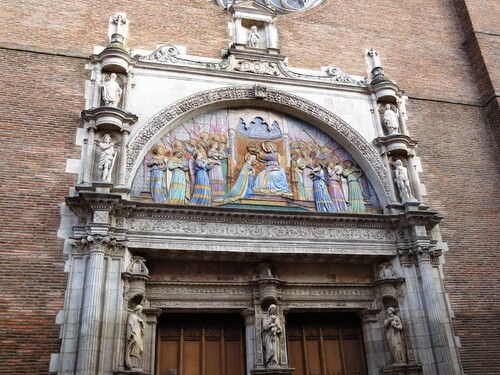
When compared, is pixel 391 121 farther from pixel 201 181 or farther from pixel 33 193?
pixel 33 193

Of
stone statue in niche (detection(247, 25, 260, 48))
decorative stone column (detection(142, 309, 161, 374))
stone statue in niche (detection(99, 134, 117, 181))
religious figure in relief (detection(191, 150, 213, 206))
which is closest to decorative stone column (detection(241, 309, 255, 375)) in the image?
decorative stone column (detection(142, 309, 161, 374))

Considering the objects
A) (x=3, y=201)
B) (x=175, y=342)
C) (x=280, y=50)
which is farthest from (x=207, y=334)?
(x=280, y=50)

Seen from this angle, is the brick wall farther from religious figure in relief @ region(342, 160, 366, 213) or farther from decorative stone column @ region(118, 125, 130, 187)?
religious figure in relief @ region(342, 160, 366, 213)

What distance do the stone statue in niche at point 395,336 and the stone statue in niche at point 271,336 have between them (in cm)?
195

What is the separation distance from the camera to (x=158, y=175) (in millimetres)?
8594

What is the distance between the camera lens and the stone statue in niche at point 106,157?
26.1 ft

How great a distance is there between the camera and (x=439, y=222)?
955 cm

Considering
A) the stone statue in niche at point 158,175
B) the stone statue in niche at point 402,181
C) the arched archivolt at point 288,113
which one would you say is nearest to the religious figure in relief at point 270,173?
the arched archivolt at point 288,113

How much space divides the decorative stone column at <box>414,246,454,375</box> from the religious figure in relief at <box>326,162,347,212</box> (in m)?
1.57

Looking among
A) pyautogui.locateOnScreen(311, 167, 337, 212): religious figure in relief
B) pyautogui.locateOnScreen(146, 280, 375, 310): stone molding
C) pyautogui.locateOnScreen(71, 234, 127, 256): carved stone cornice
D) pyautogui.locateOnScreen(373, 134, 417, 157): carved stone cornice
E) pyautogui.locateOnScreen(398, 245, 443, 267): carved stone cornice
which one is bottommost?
pyautogui.locateOnScreen(146, 280, 375, 310): stone molding

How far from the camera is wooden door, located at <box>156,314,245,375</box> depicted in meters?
7.93

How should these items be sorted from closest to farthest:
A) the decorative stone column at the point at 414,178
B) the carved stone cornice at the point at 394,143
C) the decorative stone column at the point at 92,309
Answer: the decorative stone column at the point at 92,309 < the decorative stone column at the point at 414,178 < the carved stone cornice at the point at 394,143

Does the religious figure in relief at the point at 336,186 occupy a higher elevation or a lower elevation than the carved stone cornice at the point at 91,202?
higher

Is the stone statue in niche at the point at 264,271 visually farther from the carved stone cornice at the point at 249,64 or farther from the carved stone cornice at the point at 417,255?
the carved stone cornice at the point at 249,64
